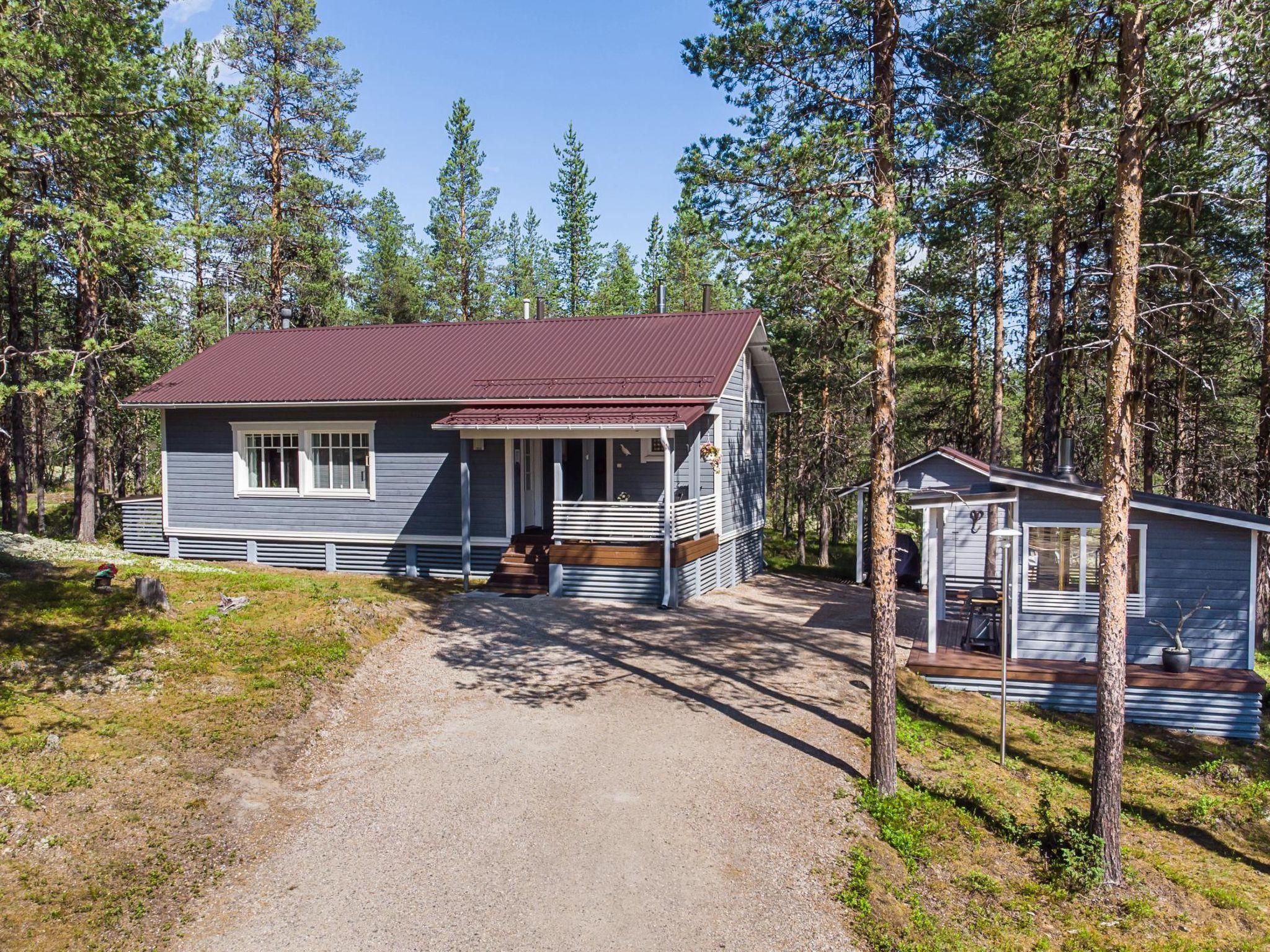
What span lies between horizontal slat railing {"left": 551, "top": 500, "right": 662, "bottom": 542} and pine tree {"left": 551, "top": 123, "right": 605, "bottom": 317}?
20246mm

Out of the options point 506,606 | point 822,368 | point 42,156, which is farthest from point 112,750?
point 822,368

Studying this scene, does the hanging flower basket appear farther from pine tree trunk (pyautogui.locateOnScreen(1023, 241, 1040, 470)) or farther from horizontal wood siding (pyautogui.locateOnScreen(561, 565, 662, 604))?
pine tree trunk (pyautogui.locateOnScreen(1023, 241, 1040, 470))

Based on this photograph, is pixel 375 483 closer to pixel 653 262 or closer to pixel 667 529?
pixel 667 529

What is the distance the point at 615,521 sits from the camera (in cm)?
1418

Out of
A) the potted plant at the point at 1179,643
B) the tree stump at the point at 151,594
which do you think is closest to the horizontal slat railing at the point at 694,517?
the potted plant at the point at 1179,643

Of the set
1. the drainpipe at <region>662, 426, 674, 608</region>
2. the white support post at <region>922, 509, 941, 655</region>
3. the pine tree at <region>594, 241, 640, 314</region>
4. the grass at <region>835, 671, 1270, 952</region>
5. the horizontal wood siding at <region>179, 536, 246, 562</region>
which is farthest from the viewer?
the pine tree at <region>594, 241, 640, 314</region>

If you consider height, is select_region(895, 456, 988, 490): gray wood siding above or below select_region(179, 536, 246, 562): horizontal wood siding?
above

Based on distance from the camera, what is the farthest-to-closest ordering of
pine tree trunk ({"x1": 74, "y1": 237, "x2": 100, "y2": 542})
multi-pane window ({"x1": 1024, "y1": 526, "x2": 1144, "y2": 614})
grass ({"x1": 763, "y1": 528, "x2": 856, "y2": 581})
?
grass ({"x1": 763, "y1": 528, "x2": 856, "y2": 581})
pine tree trunk ({"x1": 74, "y1": 237, "x2": 100, "y2": 542})
multi-pane window ({"x1": 1024, "y1": 526, "x2": 1144, "y2": 614})

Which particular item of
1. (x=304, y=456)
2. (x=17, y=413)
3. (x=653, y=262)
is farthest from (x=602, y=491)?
(x=653, y=262)

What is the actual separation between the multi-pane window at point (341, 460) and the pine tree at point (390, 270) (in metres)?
17.5

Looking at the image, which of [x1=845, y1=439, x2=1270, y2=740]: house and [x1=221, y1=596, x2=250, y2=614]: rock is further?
[x1=221, y1=596, x2=250, y2=614]: rock

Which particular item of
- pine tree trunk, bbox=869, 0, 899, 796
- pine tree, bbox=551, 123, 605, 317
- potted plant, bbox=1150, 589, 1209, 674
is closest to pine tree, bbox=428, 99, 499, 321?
pine tree, bbox=551, 123, 605, 317

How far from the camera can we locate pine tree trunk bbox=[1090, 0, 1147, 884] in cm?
636

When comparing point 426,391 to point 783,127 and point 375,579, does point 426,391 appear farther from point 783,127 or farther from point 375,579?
point 783,127
